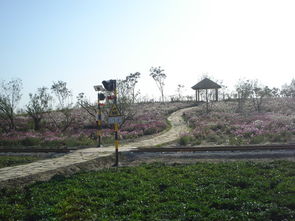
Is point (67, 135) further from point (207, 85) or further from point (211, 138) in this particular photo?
point (207, 85)

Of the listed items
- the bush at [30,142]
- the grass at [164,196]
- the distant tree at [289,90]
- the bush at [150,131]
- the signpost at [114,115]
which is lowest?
the grass at [164,196]

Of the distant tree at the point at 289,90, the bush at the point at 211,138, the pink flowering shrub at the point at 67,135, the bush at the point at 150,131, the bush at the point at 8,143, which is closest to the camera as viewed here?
the bush at the point at 211,138

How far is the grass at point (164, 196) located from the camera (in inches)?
230

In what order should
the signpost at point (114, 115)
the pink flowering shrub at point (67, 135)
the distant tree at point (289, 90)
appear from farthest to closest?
the distant tree at point (289, 90)
the pink flowering shrub at point (67, 135)
the signpost at point (114, 115)

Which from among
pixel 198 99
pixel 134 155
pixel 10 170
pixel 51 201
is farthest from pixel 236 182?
pixel 198 99

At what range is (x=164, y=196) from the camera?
691 centimetres

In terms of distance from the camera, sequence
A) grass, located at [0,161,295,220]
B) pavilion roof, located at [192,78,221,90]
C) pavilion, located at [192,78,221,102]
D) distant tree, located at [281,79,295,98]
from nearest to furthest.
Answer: grass, located at [0,161,295,220], pavilion, located at [192,78,221,102], pavilion roof, located at [192,78,221,90], distant tree, located at [281,79,295,98]

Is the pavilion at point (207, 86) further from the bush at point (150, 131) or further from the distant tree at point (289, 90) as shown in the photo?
the bush at point (150, 131)

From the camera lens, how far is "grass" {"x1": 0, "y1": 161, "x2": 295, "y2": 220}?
584cm

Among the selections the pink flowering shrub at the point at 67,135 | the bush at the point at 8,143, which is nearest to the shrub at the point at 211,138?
the pink flowering shrub at the point at 67,135

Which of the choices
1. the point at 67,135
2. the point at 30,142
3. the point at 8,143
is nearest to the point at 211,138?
the point at 67,135

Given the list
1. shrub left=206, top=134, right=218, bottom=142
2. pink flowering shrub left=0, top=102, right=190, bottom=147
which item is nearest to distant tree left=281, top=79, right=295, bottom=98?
pink flowering shrub left=0, top=102, right=190, bottom=147

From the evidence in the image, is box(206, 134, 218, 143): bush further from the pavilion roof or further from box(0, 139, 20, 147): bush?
the pavilion roof

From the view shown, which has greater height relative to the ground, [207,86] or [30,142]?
[207,86]
